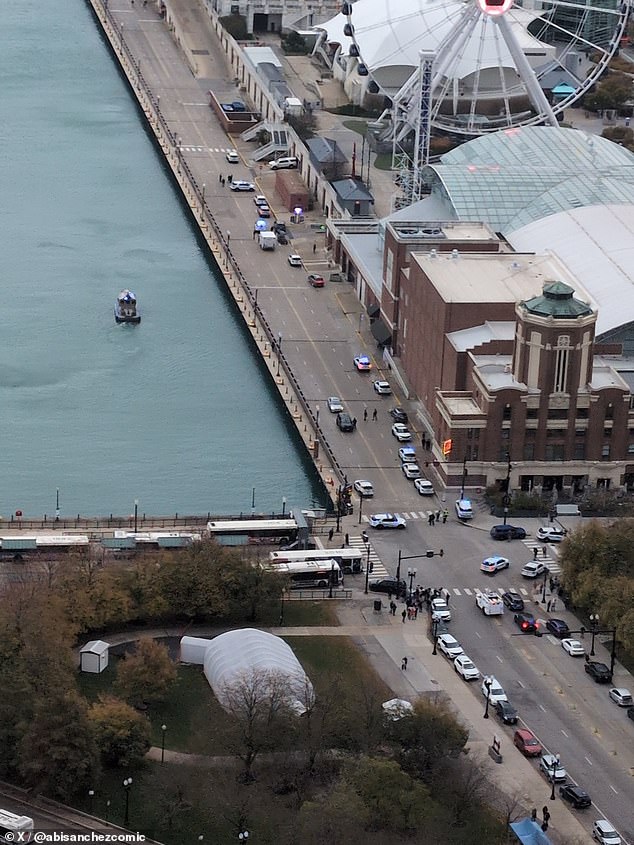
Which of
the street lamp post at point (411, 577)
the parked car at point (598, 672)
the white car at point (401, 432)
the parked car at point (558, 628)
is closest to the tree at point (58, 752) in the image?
the parked car at point (598, 672)

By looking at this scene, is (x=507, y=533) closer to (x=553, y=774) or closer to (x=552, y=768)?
(x=552, y=768)

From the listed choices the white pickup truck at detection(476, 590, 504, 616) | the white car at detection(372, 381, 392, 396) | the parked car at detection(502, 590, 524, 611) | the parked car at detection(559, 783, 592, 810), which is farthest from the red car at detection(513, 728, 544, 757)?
the white car at detection(372, 381, 392, 396)

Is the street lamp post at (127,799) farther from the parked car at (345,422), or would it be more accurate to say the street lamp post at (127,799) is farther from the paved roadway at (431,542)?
the parked car at (345,422)

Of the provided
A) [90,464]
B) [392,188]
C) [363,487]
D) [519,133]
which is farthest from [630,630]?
[392,188]

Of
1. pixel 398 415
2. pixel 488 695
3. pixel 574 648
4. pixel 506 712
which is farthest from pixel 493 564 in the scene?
pixel 398 415

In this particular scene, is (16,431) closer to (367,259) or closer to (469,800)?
(367,259)

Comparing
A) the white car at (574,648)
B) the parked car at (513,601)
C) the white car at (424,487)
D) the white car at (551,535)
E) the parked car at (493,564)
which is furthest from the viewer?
the white car at (424,487)
